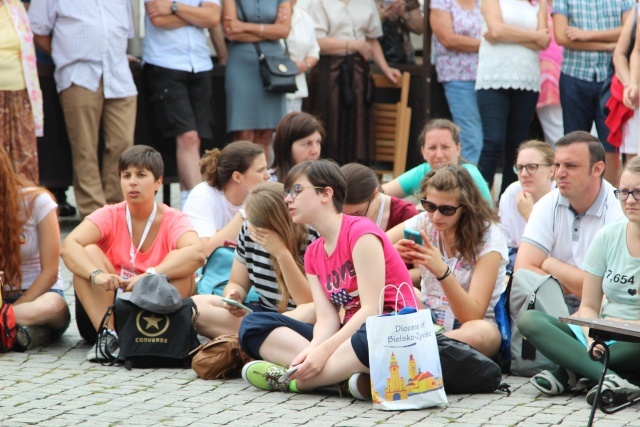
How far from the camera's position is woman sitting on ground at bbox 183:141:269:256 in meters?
7.48

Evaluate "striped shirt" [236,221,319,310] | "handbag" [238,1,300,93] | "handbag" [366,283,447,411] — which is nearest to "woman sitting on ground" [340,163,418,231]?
"striped shirt" [236,221,319,310]

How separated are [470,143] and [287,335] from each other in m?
4.91

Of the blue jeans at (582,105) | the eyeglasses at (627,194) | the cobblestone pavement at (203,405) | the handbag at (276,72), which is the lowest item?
the cobblestone pavement at (203,405)

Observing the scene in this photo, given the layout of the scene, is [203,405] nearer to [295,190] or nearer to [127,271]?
[295,190]

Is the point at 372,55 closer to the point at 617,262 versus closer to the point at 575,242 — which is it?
the point at 575,242

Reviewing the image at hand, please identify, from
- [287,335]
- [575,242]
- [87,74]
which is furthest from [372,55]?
[287,335]

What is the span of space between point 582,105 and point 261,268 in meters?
4.05

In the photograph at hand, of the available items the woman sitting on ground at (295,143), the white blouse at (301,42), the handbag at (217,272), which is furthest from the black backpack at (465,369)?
the white blouse at (301,42)

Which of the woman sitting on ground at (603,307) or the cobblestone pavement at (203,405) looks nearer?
the cobblestone pavement at (203,405)

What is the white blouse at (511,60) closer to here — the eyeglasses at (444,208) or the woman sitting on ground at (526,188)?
the woman sitting on ground at (526,188)

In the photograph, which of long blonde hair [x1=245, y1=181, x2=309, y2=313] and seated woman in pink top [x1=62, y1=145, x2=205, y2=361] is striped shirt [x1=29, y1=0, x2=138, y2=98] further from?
long blonde hair [x1=245, y1=181, x2=309, y2=313]

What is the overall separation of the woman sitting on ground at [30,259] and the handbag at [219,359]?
111 cm

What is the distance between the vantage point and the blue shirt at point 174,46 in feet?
31.9

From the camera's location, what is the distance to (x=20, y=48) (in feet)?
29.3
